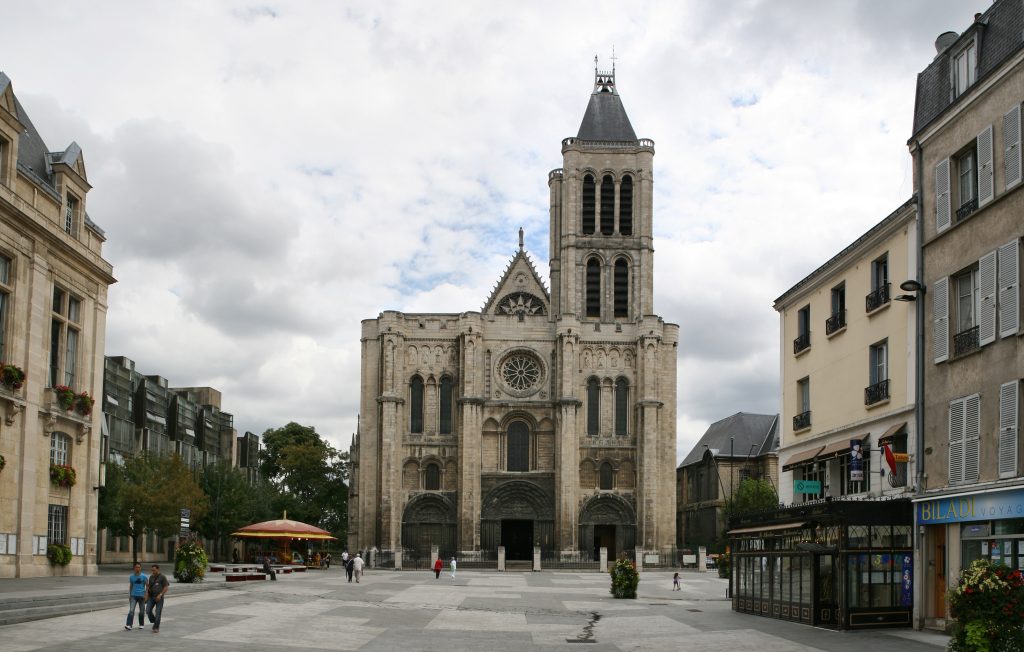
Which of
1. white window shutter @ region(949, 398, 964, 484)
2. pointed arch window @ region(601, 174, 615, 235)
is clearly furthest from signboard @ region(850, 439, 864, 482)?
pointed arch window @ region(601, 174, 615, 235)

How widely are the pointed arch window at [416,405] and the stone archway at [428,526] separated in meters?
4.62

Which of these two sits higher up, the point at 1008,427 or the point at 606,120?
the point at 606,120

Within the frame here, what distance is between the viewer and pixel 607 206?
79.9 metres

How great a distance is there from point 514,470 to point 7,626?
5483cm

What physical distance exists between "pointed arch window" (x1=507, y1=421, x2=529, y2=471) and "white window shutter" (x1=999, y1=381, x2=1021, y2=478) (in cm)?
5638

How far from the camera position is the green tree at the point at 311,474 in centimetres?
8850

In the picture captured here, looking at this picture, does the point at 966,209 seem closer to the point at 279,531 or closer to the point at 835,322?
the point at 835,322

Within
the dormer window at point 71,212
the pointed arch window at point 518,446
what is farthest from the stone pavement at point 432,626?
the pointed arch window at point 518,446

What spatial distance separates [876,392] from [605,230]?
55839 mm

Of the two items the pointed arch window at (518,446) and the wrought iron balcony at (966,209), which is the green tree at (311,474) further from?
the wrought iron balcony at (966,209)

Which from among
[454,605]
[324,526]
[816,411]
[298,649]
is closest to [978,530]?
[816,411]

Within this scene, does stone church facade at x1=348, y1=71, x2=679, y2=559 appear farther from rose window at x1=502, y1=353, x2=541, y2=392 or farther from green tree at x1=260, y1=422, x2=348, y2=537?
green tree at x1=260, y1=422, x2=348, y2=537

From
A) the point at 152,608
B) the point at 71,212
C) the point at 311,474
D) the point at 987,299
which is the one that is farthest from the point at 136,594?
the point at 311,474

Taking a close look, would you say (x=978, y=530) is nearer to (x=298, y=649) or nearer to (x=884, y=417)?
(x=884, y=417)
